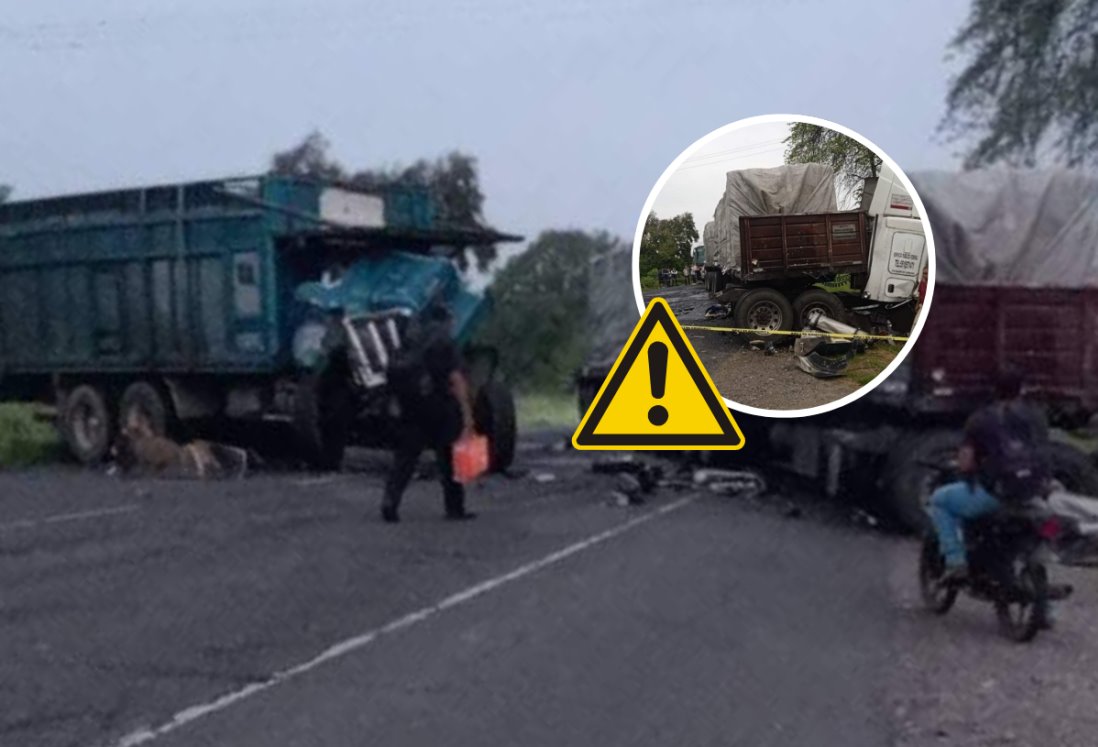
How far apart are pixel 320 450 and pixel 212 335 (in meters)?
0.37

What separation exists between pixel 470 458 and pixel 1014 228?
4.07 ft

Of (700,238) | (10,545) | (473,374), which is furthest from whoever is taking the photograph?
(10,545)

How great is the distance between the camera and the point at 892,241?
2.68 metres

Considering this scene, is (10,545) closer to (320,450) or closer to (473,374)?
(320,450)

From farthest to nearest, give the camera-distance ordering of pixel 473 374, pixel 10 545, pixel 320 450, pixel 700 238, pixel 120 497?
pixel 10 545 < pixel 120 497 < pixel 320 450 < pixel 473 374 < pixel 700 238

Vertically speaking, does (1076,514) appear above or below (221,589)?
above

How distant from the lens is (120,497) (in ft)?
12.8

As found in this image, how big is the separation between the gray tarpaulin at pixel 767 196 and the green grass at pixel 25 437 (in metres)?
1.83

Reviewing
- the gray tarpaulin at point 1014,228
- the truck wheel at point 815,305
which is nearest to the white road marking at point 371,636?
the truck wheel at point 815,305

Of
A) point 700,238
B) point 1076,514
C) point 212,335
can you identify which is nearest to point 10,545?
point 212,335

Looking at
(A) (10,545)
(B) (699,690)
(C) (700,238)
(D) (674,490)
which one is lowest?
(B) (699,690)

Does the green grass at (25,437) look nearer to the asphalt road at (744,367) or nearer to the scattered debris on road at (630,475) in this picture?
the scattered debris on road at (630,475)

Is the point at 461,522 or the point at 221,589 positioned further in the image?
the point at 221,589

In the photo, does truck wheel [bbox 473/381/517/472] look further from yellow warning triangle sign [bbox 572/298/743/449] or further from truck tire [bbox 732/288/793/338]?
truck tire [bbox 732/288/793/338]
